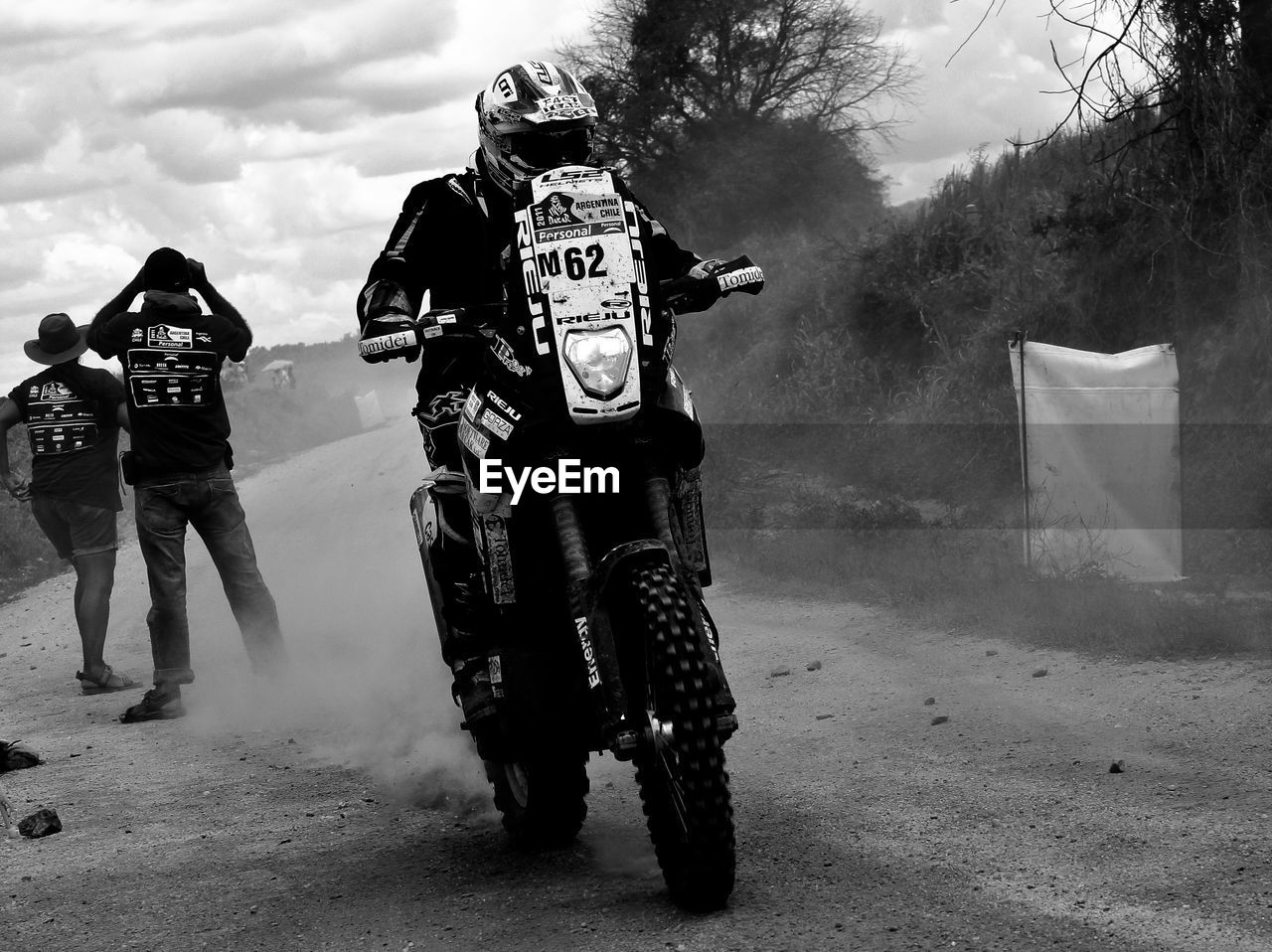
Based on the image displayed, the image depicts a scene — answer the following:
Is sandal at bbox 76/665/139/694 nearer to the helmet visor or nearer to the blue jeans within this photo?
the blue jeans

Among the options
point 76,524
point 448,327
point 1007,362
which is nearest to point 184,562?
point 76,524

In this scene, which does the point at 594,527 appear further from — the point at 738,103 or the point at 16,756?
the point at 738,103

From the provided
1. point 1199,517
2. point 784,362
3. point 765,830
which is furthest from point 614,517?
point 784,362

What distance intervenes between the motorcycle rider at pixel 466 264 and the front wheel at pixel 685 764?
2.72ft

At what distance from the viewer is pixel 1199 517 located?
9.05 meters

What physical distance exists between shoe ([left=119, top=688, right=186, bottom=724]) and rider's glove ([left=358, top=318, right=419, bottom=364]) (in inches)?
153

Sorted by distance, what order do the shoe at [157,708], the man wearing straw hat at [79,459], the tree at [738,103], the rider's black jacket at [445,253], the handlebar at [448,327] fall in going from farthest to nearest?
the tree at [738,103] < the man wearing straw hat at [79,459] < the shoe at [157,708] < the rider's black jacket at [445,253] < the handlebar at [448,327]

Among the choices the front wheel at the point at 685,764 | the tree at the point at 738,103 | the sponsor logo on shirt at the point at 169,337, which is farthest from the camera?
the tree at the point at 738,103

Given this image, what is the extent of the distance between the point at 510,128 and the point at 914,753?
274cm

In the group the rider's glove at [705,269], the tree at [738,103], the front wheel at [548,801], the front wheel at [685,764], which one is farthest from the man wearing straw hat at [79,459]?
the tree at [738,103]

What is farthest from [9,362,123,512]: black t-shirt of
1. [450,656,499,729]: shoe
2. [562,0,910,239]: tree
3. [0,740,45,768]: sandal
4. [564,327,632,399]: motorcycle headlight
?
[562,0,910,239]: tree

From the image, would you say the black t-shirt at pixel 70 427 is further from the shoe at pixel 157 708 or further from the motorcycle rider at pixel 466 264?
the motorcycle rider at pixel 466 264

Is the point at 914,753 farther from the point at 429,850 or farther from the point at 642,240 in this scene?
the point at 642,240

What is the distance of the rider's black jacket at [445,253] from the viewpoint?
4910 millimetres
